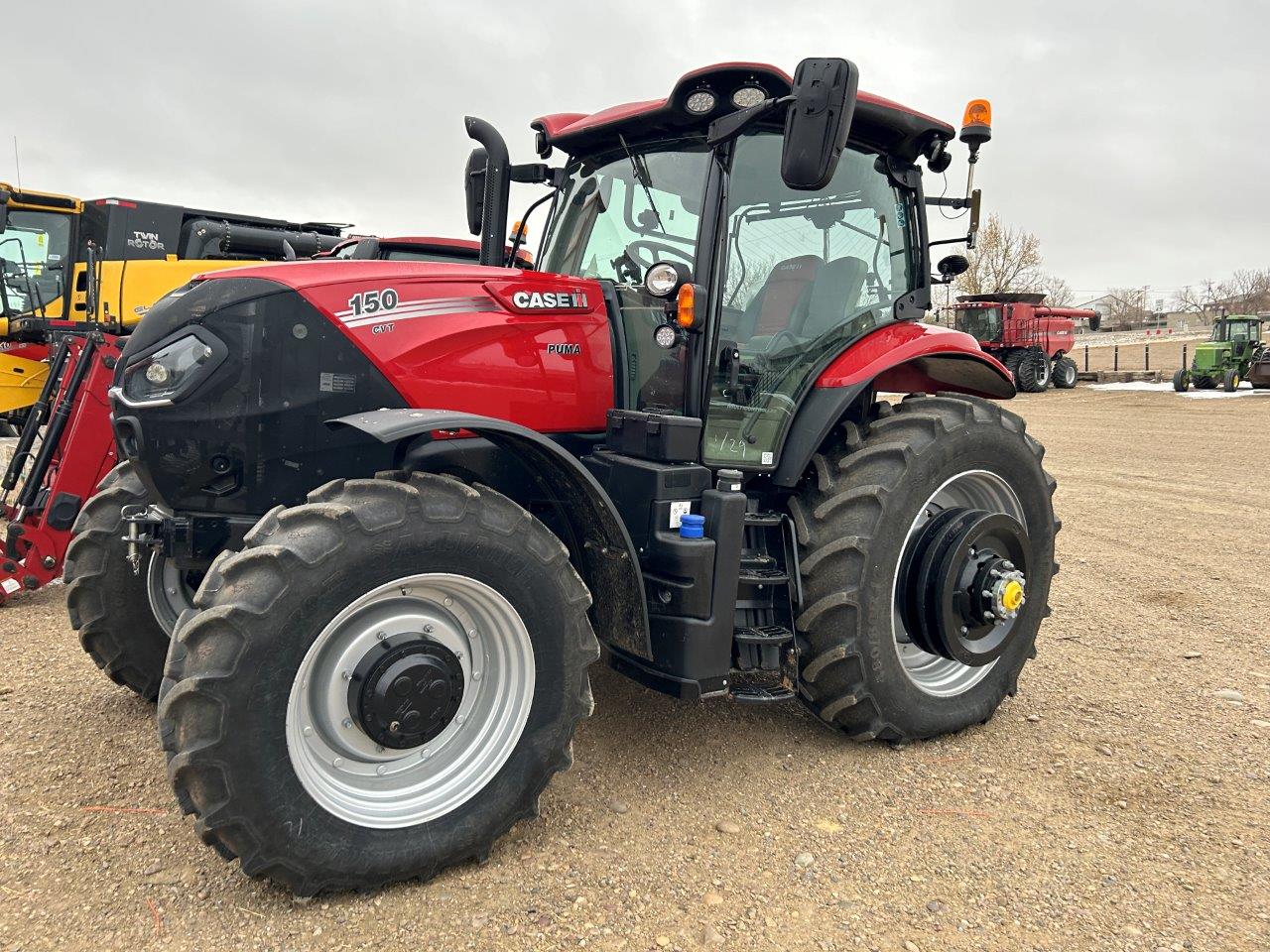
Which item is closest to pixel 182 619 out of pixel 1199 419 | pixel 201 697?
pixel 201 697

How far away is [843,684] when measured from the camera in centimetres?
323

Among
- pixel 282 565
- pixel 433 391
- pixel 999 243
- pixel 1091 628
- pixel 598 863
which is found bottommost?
pixel 598 863

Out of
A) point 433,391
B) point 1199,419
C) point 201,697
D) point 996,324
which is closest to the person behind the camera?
point 201,697

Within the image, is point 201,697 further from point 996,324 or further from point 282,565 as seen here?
point 996,324

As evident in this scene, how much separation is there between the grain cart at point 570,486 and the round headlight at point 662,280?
0.06 feet

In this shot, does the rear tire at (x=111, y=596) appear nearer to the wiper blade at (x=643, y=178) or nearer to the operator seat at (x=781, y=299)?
the wiper blade at (x=643, y=178)

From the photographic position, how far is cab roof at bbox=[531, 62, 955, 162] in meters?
3.02

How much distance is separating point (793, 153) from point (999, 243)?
43.2m

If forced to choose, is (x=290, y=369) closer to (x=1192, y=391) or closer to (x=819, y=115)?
(x=819, y=115)

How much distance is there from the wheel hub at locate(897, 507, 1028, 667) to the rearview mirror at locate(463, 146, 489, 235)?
2205 millimetres

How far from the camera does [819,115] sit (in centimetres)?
262

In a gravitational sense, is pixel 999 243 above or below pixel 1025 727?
above

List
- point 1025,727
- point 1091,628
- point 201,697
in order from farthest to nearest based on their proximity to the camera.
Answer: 1. point 1091,628
2. point 1025,727
3. point 201,697

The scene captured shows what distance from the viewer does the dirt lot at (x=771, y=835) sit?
2322 millimetres
